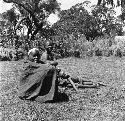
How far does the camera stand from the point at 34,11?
40.1 m

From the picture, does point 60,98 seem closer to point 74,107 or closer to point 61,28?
point 74,107

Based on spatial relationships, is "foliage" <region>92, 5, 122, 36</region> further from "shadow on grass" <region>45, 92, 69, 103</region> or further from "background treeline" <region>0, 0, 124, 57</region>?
"shadow on grass" <region>45, 92, 69, 103</region>

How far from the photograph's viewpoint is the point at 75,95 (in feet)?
30.5

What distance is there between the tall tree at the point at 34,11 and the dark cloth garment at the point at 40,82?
26456mm

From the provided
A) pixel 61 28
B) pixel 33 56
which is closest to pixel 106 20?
pixel 61 28

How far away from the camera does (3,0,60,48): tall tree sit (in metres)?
37.2

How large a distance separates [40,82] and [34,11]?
107ft

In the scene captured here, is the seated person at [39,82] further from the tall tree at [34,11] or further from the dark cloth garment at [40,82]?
the tall tree at [34,11]

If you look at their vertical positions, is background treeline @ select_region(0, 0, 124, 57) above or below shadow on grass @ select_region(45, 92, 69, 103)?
above

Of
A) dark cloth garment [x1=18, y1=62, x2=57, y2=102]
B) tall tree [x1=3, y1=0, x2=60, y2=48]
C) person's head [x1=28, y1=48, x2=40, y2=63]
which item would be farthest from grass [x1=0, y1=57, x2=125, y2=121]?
tall tree [x1=3, y1=0, x2=60, y2=48]

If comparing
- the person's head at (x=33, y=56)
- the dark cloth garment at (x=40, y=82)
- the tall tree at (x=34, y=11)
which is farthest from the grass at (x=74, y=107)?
the tall tree at (x=34, y=11)

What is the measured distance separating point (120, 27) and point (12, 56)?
52.6 meters

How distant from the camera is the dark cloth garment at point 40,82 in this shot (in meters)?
8.42

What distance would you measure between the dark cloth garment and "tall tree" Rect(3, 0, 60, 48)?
2646 centimetres
